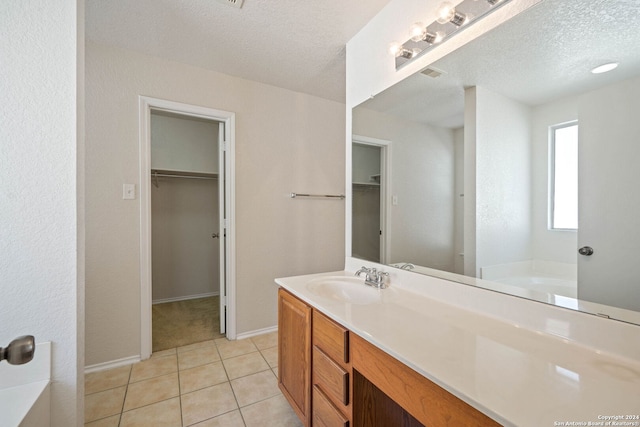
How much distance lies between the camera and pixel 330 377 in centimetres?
109

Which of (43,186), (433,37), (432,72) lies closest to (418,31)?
(433,37)

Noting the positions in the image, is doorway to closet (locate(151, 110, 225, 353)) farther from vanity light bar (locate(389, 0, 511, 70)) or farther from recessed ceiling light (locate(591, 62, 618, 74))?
recessed ceiling light (locate(591, 62, 618, 74))

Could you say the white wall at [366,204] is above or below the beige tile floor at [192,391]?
above

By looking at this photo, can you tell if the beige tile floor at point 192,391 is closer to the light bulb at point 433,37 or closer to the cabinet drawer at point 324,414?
the cabinet drawer at point 324,414

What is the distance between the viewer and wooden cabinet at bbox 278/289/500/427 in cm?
69

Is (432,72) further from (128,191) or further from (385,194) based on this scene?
(128,191)

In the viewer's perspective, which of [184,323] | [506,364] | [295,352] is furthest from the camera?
[184,323]

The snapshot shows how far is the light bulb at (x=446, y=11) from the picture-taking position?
1121 millimetres

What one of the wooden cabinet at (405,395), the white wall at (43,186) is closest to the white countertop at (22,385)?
the white wall at (43,186)

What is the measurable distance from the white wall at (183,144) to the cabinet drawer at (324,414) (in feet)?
10.1

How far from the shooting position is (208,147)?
354 centimetres

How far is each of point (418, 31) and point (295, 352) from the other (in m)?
1.73

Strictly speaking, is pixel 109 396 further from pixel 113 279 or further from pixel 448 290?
pixel 448 290

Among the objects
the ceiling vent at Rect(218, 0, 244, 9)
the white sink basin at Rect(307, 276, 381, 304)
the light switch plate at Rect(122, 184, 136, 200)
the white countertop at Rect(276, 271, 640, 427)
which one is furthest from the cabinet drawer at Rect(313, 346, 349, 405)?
the ceiling vent at Rect(218, 0, 244, 9)
